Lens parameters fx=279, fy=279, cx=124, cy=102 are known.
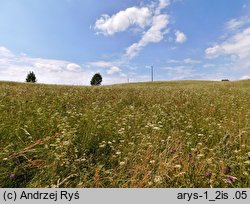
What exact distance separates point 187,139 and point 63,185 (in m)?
2.86

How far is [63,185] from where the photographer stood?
370cm

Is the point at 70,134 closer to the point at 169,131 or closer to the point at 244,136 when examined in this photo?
the point at 169,131

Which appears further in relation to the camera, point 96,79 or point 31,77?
point 96,79

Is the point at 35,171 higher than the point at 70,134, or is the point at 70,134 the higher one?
the point at 70,134

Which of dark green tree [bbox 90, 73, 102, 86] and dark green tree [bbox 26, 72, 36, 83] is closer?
dark green tree [bbox 26, 72, 36, 83]

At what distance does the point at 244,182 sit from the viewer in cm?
380

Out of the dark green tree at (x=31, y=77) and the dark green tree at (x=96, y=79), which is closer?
the dark green tree at (x=31, y=77)

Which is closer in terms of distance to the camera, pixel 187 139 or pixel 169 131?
pixel 187 139

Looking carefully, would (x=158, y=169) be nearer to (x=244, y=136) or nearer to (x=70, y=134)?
(x=70, y=134)

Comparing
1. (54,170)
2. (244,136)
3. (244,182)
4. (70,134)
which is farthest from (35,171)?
(244,136)
